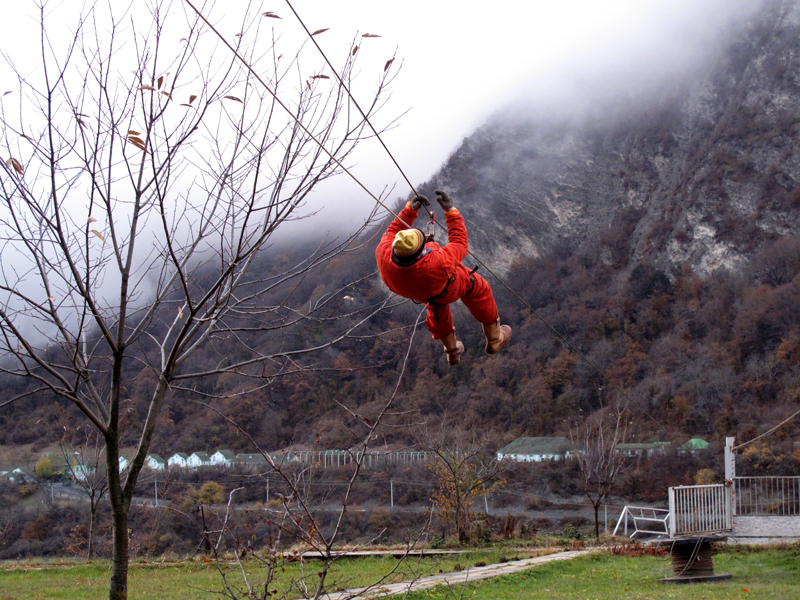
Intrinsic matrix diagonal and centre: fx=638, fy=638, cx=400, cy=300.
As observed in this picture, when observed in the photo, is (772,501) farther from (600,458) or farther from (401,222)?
(401,222)

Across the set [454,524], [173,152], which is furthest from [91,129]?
[454,524]

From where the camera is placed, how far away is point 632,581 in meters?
8.27

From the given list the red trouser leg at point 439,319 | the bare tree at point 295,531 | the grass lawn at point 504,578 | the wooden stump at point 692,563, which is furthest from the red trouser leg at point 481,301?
the wooden stump at point 692,563

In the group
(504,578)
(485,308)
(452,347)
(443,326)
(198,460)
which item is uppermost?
(485,308)

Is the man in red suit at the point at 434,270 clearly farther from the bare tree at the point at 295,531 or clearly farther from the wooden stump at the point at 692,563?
the wooden stump at the point at 692,563

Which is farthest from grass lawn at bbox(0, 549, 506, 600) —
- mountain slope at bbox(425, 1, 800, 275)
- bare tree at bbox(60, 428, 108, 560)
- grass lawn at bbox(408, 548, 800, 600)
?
mountain slope at bbox(425, 1, 800, 275)

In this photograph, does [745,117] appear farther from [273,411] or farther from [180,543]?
[180,543]

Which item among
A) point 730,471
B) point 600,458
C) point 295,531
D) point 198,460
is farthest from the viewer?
point 198,460

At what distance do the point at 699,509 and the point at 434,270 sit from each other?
7.66m

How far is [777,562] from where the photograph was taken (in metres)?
9.28

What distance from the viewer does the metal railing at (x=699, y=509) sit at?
28.1ft

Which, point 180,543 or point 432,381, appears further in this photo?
point 432,381

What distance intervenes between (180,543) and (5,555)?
6758mm

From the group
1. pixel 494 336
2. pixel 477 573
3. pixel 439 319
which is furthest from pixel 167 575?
pixel 439 319
